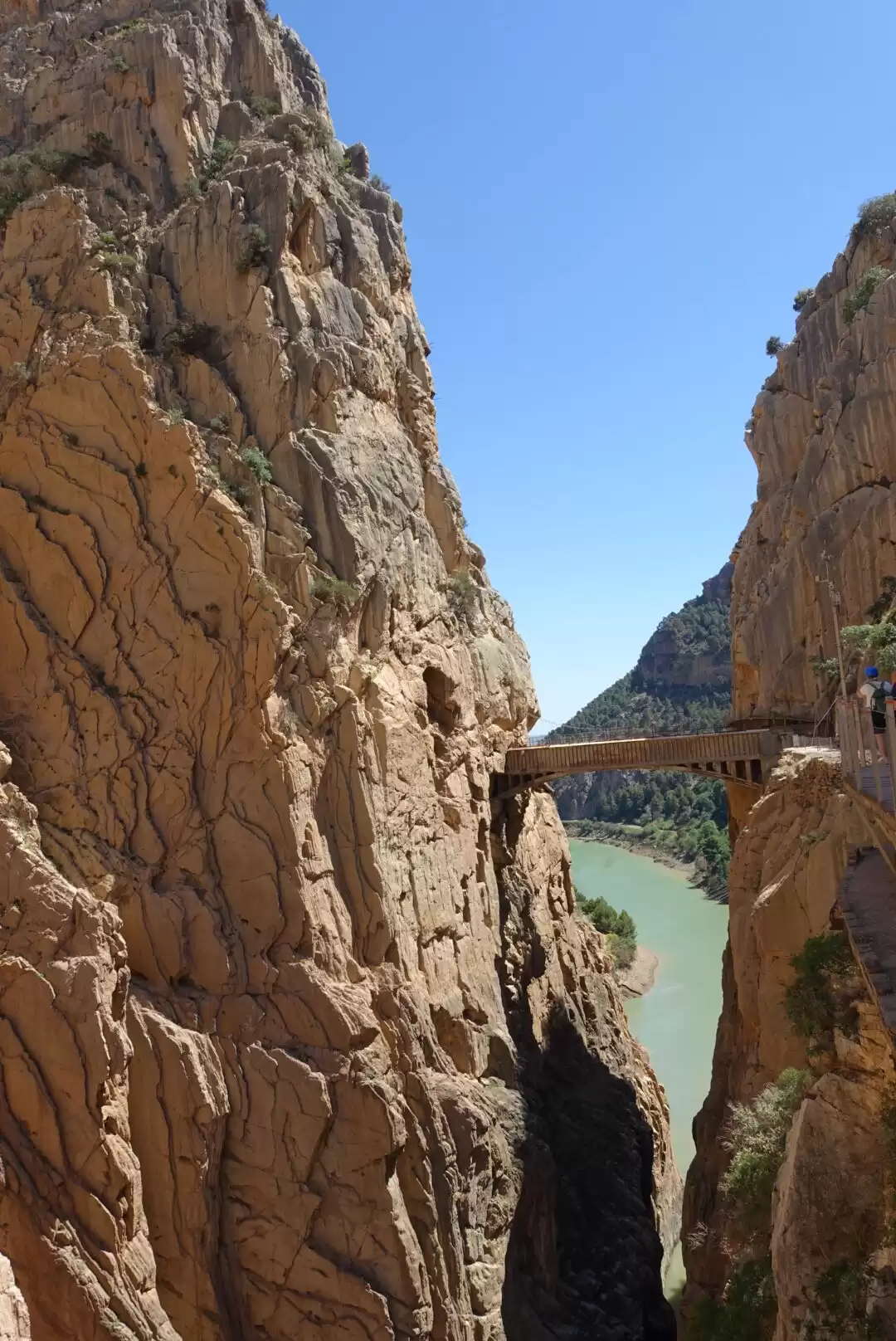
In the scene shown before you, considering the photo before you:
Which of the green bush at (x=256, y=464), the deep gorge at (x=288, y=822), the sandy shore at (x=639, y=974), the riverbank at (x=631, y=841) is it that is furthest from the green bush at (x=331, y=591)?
the riverbank at (x=631, y=841)

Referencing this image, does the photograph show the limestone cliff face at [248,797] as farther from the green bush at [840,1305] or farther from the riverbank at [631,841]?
the riverbank at [631,841]

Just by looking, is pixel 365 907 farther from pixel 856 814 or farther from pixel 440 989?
pixel 856 814

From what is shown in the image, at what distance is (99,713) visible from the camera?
72.1ft

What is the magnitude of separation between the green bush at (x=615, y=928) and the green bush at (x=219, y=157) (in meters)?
38.7

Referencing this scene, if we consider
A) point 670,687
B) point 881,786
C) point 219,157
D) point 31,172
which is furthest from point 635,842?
point 881,786

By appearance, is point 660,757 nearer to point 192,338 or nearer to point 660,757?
point 660,757

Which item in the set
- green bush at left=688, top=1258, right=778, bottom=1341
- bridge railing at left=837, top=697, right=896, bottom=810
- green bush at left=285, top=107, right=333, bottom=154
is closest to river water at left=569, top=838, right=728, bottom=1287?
green bush at left=688, top=1258, right=778, bottom=1341

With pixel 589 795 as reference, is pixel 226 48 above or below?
above

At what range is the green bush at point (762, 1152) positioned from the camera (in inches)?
606

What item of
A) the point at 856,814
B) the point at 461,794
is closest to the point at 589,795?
the point at 461,794

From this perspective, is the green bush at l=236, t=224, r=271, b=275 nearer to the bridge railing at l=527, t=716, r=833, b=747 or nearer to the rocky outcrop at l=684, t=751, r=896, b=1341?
the bridge railing at l=527, t=716, r=833, b=747

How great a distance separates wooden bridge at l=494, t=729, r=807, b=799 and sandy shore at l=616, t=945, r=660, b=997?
2367 cm

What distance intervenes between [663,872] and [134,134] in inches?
2950

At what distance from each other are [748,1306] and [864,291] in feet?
101
